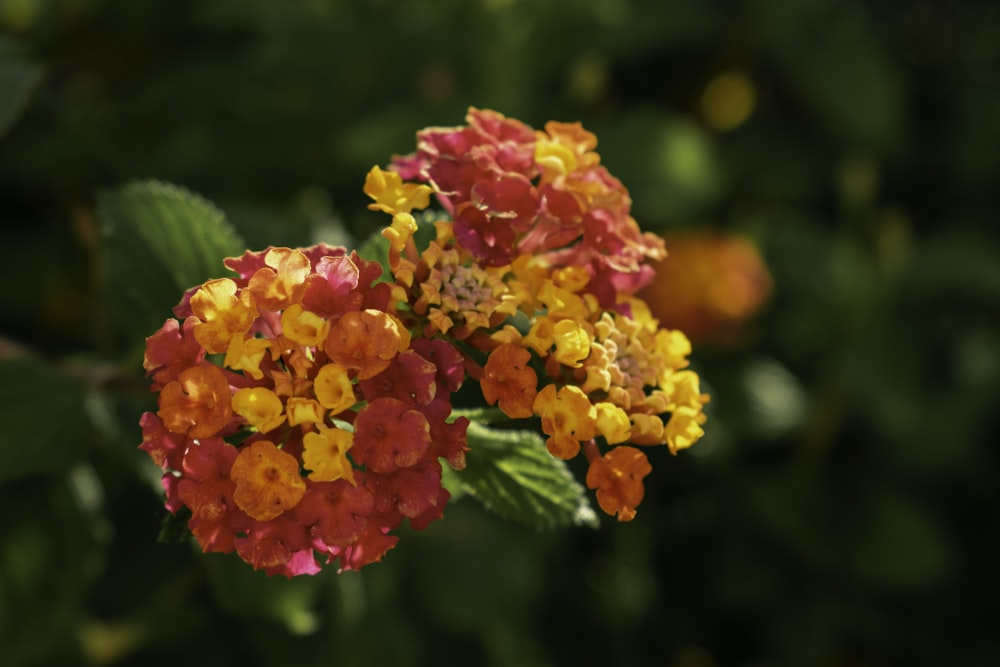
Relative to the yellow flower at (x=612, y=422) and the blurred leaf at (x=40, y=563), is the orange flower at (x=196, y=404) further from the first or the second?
the blurred leaf at (x=40, y=563)

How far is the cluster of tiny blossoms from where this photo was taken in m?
0.75

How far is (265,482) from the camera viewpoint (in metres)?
0.74

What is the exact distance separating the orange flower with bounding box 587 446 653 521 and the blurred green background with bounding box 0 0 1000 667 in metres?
0.53

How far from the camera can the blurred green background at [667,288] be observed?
61.2 inches

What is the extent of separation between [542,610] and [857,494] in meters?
0.77

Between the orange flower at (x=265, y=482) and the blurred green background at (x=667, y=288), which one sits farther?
the blurred green background at (x=667, y=288)

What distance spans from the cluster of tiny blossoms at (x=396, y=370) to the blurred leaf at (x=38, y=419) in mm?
374

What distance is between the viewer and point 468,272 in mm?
842

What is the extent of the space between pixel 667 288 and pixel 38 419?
137 centimetres

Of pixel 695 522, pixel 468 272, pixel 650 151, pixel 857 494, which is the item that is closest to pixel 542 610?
pixel 695 522

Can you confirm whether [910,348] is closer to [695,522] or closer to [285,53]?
[695,522]

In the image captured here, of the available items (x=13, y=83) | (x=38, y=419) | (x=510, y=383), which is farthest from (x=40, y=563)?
(x=510, y=383)

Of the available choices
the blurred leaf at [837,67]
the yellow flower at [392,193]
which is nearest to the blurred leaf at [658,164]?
the blurred leaf at [837,67]

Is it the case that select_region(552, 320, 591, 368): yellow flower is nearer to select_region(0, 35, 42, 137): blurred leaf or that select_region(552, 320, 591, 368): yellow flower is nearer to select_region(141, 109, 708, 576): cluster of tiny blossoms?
select_region(141, 109, 708, 576): cluster of tiny blossoms
